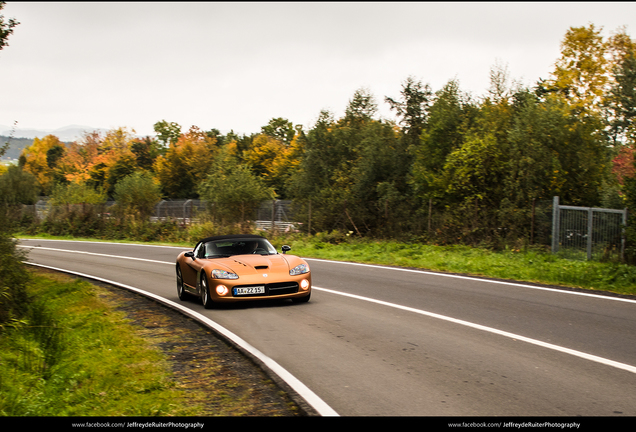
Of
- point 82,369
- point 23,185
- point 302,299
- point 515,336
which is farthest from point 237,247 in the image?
point 23,185

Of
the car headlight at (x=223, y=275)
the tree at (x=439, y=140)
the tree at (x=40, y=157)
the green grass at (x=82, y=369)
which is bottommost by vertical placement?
the green grass at (x=82, y=369)

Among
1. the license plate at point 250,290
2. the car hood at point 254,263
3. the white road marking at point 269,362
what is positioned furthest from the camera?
the car hood at point 254,263

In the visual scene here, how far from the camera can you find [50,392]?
20.9 ft

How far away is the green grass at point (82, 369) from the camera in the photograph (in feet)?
18.5

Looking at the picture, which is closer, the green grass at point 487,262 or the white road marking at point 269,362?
the white road marking at point 269,362

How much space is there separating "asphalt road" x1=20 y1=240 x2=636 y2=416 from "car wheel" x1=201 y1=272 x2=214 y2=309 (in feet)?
0.54

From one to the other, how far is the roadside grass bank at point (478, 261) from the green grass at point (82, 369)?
9.37 metres

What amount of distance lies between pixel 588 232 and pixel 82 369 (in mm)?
A: 16473

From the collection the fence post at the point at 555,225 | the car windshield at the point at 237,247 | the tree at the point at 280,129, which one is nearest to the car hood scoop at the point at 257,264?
the car windshield at the point at 237,247

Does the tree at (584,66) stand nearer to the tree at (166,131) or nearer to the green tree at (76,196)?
the green tree at (76,196)

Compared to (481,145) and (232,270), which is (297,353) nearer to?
(232,270)

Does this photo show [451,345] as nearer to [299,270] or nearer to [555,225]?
[299,270]

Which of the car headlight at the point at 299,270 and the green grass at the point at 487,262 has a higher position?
the car headlight at the point at 299,270

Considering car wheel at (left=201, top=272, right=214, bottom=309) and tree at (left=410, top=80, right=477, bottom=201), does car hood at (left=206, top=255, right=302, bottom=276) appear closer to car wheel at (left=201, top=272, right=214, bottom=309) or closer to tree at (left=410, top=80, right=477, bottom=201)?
car wheel at (left=201, top=272, right=214, bottom=309)
